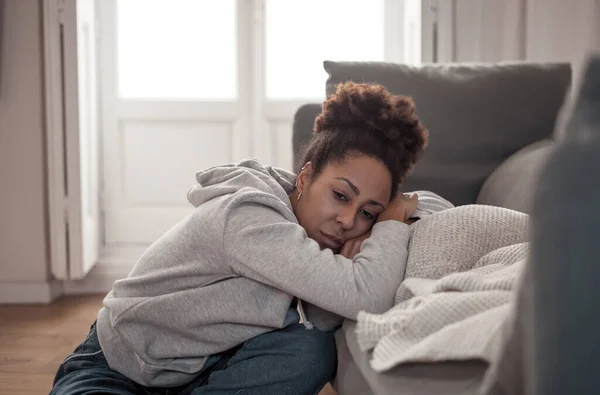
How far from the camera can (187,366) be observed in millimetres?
1366

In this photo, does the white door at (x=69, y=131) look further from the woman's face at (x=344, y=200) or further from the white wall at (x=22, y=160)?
the woman's face at (x=344, y=200)

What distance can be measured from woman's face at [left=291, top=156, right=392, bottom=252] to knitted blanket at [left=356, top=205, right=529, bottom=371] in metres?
0.09

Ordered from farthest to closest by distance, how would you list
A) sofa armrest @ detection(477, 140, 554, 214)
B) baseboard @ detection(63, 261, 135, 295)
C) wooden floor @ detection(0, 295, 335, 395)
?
baseboard @ detection(63, 261, 135, 295)
wooden floor @ detection(0, 295, 335, 395)
sofa armrest @ detection(477, 140, 554, 214)

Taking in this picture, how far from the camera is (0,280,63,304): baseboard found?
125 inches

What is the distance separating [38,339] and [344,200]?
1.63 m

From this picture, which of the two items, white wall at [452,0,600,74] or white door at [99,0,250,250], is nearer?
white wall at [452,0,600,74]

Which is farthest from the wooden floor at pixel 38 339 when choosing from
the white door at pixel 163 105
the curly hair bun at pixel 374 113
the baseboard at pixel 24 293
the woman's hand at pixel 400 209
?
the curly hair bun at pixel 374 113

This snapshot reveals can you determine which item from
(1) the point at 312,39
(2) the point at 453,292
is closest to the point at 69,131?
(1) the point at 312,39

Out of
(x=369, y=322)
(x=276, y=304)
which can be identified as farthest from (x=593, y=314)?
(x=276, y=304)

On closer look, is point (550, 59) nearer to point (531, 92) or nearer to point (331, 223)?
point (531, 92)

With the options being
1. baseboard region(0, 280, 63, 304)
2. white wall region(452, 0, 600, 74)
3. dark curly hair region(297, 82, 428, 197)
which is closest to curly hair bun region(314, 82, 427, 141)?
dark curly hair region(297, 82, 428, 197)

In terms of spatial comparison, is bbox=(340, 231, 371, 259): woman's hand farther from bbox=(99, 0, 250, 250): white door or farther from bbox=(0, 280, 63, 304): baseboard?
bbox=(99, 0, 250, 250): white door

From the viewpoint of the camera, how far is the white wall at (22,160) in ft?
10.2

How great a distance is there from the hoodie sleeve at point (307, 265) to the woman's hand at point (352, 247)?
90mm
